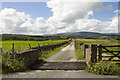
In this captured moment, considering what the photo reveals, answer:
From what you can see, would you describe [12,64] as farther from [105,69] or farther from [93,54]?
[105,69]

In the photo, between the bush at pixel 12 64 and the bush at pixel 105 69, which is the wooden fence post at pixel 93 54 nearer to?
the bush at pixel 105 69

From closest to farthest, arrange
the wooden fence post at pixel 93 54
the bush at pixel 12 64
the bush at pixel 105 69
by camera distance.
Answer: the bush at pixel 105 69
the bush at pixel 12 64
the wooden fence post at pixel 93 54

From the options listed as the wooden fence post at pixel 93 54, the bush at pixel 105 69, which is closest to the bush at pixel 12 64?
the bush at pixel 105 69

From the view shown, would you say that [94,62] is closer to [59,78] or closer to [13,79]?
[59,78]

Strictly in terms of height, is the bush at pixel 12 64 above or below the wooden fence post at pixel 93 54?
below

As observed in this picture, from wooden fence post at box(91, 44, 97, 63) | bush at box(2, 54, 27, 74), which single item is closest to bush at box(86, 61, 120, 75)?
wooden fence post at box(91, 44, 97, 63)

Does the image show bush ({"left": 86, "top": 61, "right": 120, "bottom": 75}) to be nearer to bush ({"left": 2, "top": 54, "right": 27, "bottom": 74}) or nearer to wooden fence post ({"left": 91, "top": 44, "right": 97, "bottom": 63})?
wooden fence post ({"left": 91, "top": 44, "right": 97, "bottom": 63})

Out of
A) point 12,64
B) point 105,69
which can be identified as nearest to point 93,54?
point 105,69

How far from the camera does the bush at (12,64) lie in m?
6.34

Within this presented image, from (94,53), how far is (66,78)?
259 cm

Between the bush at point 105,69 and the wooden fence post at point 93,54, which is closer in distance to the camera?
the bush at point 105,69

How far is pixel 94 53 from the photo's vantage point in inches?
274

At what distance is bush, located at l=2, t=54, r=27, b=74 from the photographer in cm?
634

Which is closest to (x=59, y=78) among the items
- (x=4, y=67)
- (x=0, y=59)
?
(x=4, y=67)
